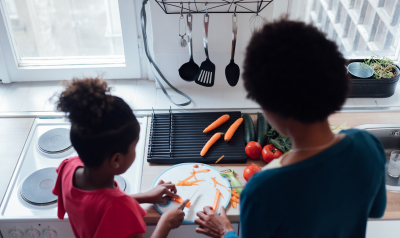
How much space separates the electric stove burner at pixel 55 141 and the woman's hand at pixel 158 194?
46 centimetres

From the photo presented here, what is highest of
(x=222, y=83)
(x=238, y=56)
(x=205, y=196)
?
(x=238, y=56)

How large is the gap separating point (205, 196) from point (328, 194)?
0.64 meters

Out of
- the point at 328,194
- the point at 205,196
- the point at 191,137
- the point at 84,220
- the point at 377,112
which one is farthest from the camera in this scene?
the point at 377,112

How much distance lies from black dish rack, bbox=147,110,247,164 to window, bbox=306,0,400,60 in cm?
68

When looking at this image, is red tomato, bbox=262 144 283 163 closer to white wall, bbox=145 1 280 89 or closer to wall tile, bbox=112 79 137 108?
white wall, bbox=145 1 280 89

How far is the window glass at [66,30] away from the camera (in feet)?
5.51

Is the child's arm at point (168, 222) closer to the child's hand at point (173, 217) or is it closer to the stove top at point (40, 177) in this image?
the child's hand at point (173, 217)

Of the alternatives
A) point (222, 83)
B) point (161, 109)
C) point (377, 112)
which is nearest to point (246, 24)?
point (222, 83)

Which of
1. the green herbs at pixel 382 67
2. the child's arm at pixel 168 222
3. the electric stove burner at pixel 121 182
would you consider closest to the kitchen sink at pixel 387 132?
the green herbs at pixel 382 67

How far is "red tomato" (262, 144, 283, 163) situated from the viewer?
139cm

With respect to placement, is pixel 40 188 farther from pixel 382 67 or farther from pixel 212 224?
pixel 382 67

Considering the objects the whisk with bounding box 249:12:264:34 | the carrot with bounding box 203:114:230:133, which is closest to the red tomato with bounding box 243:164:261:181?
the carrot with bounding box 203:114:230:133

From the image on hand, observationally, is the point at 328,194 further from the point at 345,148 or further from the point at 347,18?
the point at 347,18

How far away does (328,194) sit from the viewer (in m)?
0.69
